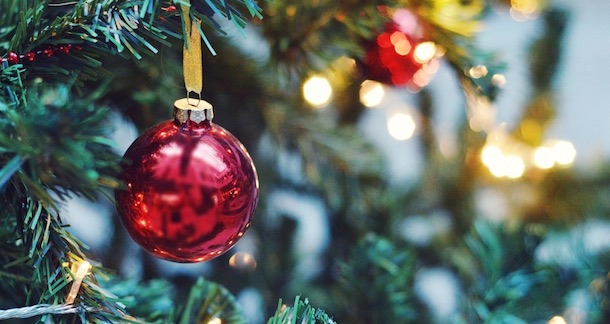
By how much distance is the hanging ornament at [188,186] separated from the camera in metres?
0.28

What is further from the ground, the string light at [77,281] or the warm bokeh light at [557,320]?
the warm bokeh light at [557,320]

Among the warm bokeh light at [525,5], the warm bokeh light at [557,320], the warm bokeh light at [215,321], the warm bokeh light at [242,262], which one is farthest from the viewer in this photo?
the warm bokeh light at [525,5]

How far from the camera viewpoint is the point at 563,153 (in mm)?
811

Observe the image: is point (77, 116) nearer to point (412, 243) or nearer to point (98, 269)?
point (98, 269)

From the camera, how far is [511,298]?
42 centimetres

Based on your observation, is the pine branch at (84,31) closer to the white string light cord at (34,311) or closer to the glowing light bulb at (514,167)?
the white string light cord at (34,311)

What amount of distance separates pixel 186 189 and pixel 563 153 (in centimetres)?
66

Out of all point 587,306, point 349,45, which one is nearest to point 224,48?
point 349,45

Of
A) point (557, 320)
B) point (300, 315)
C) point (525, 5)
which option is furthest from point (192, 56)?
point (525, 5)

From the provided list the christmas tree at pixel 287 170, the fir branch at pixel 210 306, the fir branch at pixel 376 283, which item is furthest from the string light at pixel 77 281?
the fir branch at pixel 376 283

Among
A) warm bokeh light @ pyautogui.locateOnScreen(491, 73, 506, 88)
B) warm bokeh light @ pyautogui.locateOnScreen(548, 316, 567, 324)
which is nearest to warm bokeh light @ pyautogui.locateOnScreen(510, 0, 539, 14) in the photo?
warm bokeh light @ pyautogui.locateOnScreen(491, 73, 506, 88)

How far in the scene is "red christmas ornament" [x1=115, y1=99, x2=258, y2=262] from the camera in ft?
0.93

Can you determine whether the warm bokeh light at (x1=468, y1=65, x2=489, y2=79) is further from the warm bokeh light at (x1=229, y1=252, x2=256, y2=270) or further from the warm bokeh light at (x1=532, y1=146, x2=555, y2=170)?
the warm bokeh light at (x1=532, y1=146, x2=555, y2=170)

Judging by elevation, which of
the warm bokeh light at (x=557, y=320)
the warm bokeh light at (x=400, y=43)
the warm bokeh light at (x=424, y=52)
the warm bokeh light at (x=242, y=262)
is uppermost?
the warm bokeh light at (x=424, y=52)
